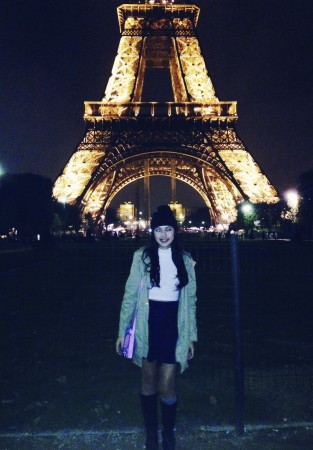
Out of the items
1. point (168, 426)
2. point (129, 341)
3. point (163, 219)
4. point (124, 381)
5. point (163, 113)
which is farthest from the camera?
point (163, 113)

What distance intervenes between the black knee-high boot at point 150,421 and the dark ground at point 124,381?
0.23 meters

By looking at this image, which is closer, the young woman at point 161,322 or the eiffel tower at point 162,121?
the young woman at point 161,322

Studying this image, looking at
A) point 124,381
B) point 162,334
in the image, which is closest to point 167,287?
point 162,334

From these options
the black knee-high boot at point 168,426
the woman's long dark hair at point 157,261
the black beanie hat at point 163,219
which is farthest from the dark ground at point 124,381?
the black beanie hat at point 163,219

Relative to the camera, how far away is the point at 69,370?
6203mm

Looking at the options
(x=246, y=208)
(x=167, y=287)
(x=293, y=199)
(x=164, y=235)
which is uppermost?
(x=293, y=199)

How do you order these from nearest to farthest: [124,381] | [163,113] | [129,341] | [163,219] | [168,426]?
[168,426], [129,341], [163,219], [124,381], [163,113]

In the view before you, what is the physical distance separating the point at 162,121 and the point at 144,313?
156 feet

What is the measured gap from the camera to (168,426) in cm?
417

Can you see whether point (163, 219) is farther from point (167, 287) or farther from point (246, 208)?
point (246, 208)

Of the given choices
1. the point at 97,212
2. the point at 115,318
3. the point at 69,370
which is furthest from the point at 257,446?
the point at 97,212

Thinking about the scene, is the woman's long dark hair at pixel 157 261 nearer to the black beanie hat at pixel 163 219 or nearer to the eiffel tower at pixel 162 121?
the black beanie hat at pixel 163 219

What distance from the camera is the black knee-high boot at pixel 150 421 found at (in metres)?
4.12

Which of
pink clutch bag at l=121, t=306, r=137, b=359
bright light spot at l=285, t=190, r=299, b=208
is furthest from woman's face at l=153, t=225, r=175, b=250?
bright light spot at l=285, t=190, r=299, b=208
